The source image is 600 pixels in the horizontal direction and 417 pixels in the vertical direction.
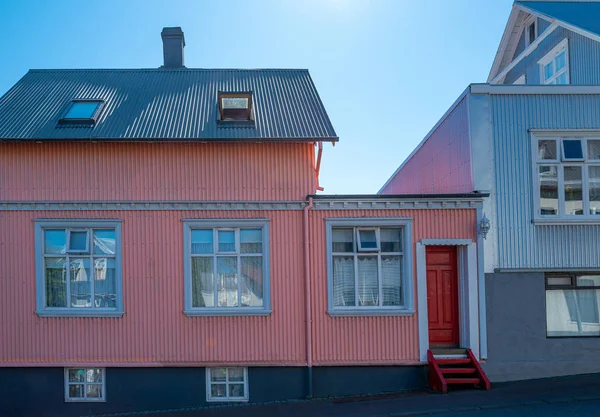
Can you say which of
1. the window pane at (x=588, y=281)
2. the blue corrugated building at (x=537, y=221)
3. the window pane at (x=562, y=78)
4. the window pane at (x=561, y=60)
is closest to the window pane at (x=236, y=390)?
the blue corrugated building at (x=537, y=221)

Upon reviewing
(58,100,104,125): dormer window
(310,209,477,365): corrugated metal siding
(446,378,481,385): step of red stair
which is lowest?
(446,378,481,385): step of red stair

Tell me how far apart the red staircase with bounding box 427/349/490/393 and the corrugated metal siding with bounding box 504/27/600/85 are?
859cm

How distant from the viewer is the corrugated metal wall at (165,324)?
31.2ft

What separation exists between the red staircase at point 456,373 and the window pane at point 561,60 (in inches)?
389

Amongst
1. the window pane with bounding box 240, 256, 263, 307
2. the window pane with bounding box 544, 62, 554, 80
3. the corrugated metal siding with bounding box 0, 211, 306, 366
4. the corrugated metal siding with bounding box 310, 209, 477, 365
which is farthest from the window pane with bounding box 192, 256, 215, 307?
the window pane with bounding box 544, 62, 554, 80

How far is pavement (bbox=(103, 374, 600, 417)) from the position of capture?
8055 mm

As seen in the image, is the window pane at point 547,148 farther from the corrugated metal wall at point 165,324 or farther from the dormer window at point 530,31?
the dormer window at point 530,31

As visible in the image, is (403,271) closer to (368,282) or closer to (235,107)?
(368,282)

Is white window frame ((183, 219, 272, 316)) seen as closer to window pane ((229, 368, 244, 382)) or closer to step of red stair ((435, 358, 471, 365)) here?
window pane ((229, 368, 244, 382))

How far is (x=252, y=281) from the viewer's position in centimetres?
977

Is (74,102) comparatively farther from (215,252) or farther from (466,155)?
(466,155)

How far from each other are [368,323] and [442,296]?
1719mm

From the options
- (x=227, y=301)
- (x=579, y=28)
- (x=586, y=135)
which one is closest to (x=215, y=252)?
(x=227, y=301)

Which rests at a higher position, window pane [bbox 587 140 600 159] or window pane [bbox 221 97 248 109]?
window pane [bbox 221 97 248 109]
